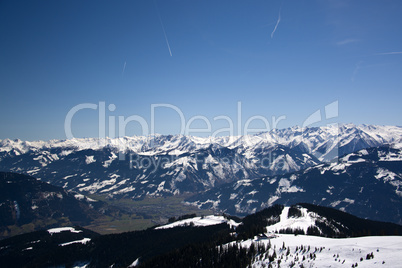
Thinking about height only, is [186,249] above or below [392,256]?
below

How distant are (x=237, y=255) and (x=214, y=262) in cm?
1307

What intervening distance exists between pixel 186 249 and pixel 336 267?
99.4 meters

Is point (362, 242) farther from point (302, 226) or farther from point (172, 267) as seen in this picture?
point (302, 226)

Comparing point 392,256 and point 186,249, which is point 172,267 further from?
point 392,256

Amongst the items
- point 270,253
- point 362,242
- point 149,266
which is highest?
point 362,242

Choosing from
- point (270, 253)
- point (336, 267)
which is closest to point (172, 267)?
point (270, 253)

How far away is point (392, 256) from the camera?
74.8m

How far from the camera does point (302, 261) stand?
89.6 metres

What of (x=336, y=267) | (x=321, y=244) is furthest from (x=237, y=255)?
(x=336, y=267)

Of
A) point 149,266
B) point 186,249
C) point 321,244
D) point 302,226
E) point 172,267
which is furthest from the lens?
point 302,226

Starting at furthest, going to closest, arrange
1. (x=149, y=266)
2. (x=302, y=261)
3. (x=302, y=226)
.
→ 1. (x=302, y=226)
2. (x=149, y=266)
3. (x=302, y=261)

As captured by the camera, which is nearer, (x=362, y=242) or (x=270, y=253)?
(x=362, y=242)

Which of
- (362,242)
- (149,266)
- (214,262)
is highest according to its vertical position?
(362,242)

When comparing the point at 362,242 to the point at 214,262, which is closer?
the point at 362,242
